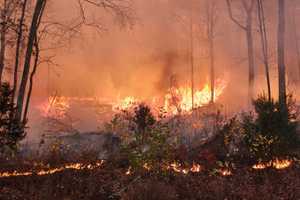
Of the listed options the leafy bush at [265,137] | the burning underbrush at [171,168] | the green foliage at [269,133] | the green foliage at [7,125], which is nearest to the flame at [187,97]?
the burning underbrush at [171,168]

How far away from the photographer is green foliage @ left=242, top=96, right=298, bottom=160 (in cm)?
1130

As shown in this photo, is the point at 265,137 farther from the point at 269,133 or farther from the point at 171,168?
the point at 171,168

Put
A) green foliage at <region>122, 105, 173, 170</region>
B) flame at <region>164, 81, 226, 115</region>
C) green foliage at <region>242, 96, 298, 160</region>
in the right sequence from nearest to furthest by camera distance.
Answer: green foliage at <region>122, 105, 173, 170</region> < green foliage at <region>242, 96, 298, 160</region> < flame at <region>164, 81, 226, 115</region>

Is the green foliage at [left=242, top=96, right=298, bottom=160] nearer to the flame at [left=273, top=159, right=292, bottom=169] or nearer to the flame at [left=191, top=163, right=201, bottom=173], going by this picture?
the flame at [left=273, top=159, right=292, bottom=169]

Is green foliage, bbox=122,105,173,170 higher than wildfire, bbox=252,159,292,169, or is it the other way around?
green foliage, bbox=122,105,173,170

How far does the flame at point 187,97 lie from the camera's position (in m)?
24.2

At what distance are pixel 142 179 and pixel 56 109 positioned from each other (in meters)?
17.2

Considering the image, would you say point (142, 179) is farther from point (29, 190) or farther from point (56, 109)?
point (56, 109)

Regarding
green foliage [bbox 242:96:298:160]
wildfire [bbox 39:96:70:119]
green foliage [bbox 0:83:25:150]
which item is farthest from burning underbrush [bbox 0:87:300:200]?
wildfire [bbox 39:96:70:119]

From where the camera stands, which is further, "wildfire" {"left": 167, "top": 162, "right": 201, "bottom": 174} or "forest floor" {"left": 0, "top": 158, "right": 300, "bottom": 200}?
"wildfire" {"left": 167, "top": 162, "right": 201, "bottom": 174}

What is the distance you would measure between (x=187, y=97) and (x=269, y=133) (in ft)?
51.6

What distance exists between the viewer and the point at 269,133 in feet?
38.1

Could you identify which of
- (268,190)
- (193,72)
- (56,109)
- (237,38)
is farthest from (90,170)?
(237,38)

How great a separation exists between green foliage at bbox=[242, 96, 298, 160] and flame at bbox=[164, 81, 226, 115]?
11.1 metres
